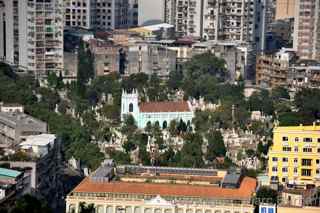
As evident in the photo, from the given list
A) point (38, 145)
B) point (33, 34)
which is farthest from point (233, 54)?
point (38, 145)

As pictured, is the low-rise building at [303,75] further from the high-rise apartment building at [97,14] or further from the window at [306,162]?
the window at [306,162]

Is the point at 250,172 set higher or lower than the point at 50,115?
lower

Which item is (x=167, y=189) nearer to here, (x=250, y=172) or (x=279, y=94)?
(x=250, y=172)

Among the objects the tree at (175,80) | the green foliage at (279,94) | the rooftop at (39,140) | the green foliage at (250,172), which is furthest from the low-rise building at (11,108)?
the green foliage at (279,94)

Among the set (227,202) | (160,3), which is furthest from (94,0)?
(227,202)

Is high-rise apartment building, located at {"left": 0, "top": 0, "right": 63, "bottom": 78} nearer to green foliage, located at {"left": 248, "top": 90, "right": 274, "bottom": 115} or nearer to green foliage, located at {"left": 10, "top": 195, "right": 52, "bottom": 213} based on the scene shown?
green foliage, located at {"left": 248, "top": 90, "right": 274, "bottom": 115}
